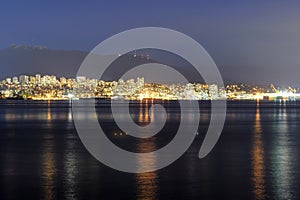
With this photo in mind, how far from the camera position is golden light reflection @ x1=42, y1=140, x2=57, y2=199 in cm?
1099

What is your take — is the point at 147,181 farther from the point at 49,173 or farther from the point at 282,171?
the point at 282,171

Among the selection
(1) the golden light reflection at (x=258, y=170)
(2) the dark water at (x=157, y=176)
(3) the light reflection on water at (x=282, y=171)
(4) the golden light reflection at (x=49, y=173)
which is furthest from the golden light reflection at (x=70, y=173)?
(3) the light reflection on water at (x=282, y=171)

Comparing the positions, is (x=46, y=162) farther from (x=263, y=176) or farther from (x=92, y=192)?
(x=263, y=176)

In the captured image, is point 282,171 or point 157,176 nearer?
point 157,176

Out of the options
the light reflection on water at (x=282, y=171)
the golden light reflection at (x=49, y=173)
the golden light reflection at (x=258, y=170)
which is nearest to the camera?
the golden light reflection at (x=49, y=173)

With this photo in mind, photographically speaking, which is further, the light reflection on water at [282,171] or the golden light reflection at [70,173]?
the light reflection on water at [282,171]

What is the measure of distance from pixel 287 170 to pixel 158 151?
5.88m

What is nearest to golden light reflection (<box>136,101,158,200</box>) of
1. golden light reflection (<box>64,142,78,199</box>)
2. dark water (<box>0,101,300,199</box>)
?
dark water (<box>0,101,300,199</box>)

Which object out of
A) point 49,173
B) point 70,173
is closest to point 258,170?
point 70,173

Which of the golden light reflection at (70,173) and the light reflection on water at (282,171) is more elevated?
the golden light reflection at (70,173)

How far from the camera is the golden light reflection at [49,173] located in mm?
10986

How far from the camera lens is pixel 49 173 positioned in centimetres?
1341

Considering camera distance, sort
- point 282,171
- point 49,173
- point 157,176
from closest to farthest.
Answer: point 157,176, point 49,173, point 282,171

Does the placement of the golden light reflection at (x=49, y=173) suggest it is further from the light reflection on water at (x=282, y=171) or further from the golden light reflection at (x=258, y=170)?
the light reflection on water at (x=282, y=171)
